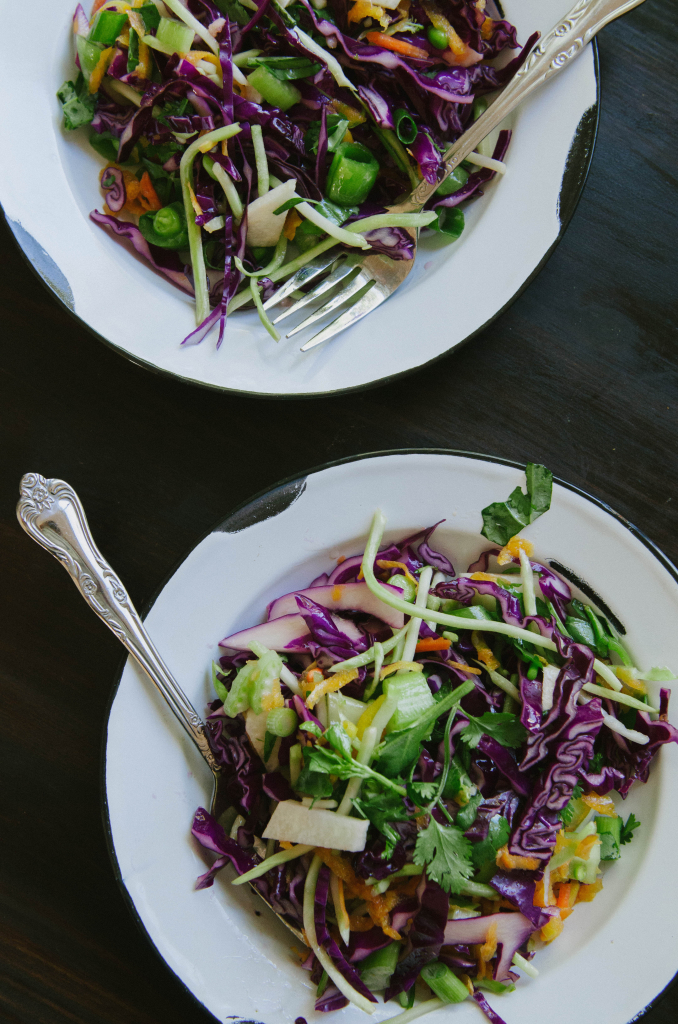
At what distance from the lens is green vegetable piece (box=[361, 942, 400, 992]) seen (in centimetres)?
115

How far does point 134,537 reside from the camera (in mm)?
1409

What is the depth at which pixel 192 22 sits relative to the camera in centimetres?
117

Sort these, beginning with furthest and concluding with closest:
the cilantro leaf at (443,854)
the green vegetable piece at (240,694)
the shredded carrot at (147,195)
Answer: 1. the shredded carrot at (147,195)
2. the green vegetable piece at (240,694)
3. the cilantro leaf at (443,854)

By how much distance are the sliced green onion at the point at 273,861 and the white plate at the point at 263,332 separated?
0.79m

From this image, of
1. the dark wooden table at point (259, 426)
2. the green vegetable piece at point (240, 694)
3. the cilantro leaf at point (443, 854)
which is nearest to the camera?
the cilantro leaf at point (443, 854)

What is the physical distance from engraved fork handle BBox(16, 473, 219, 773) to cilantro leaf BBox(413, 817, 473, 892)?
0.45 metres

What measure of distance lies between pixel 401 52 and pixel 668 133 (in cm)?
58

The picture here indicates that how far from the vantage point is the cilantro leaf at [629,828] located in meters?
1.23

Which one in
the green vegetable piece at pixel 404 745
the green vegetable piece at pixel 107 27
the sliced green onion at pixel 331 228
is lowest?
the green vegetable piece at pixel 404 745

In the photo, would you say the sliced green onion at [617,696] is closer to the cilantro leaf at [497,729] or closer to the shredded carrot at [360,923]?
the cilantro leaf at [497,729]

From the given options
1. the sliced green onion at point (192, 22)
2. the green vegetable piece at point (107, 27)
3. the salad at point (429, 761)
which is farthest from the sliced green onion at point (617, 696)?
the green vegetable piece at point (107, 27)

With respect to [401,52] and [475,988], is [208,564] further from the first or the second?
[401,52]

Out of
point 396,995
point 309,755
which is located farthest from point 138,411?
point 396,995

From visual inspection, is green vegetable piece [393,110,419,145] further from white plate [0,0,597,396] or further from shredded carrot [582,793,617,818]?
shredded carrot [582,793,617,818]
